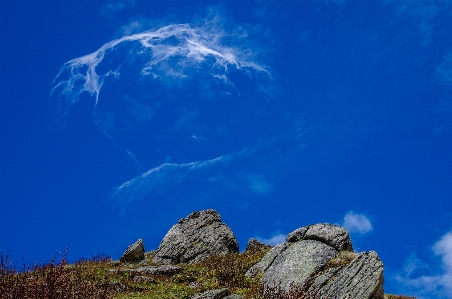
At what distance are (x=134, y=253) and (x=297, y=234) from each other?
1289 centimetres

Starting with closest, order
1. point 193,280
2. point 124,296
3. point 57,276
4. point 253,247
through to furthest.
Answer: point 57,276
point 124,296
point 193,280
point 253,247

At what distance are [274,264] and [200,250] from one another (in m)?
9.36

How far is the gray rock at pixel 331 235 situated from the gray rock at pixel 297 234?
0.35 meters

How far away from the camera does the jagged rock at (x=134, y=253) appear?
33934 millimetres

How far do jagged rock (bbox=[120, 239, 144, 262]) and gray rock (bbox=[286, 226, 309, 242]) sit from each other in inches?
477

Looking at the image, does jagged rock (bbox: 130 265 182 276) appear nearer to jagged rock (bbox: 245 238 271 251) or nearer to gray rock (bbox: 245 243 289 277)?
gray rock (bbox: 245 243 289 277)

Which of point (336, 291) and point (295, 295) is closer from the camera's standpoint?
point (295, 295)

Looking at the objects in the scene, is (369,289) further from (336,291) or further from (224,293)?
(224,293)

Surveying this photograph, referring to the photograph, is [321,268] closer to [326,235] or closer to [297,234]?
[326,235]

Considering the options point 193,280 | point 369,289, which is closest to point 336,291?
point 369,289

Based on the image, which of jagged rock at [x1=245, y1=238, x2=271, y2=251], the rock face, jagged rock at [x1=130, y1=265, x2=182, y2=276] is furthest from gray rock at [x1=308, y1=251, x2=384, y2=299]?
jagged rock at [x1=245, y1=238, x2=271, y2=251]

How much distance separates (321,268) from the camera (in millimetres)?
24078

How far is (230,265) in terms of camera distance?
2781cm

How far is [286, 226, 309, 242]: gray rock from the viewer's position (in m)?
27.9
